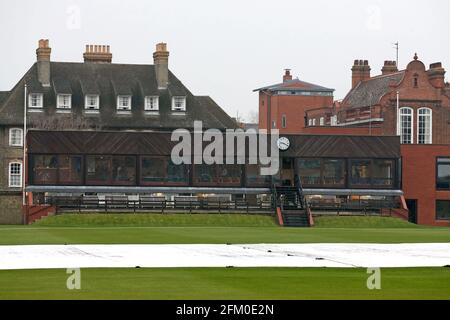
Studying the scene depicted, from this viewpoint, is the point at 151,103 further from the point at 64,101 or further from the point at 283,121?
the point at 283,121

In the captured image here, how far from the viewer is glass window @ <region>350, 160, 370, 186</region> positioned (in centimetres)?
9756

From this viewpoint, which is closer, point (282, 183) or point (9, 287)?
point (9, 287)

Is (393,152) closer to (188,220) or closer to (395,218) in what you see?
(395,218)

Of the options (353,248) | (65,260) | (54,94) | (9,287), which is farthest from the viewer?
(54,94)

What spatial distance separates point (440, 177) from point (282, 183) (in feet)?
47.5

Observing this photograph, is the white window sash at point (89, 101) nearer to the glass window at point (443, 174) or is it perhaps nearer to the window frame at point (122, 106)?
the window frame at point (122, 106)

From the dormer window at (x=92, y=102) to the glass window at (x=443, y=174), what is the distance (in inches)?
1274

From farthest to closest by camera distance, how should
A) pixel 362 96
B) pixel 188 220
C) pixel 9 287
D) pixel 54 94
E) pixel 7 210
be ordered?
1. pixel 362 96
2. pixel 54 94
3. pixel 7 210
4. pixel 188 220
5. pixel 9 287

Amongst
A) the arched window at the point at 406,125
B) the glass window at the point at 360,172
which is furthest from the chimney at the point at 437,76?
the glass window at the point at 360,172

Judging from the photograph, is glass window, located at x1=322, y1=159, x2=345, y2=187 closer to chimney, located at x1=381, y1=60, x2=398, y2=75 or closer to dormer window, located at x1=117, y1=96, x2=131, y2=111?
dormer window, located at x1=117, y1=96, x2=131, y2=111

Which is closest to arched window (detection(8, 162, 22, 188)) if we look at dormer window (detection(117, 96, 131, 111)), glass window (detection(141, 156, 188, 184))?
dormer window (detection(117, 96, 131, 111))

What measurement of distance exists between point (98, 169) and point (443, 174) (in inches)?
1180

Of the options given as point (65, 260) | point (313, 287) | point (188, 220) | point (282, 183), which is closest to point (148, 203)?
point (188, 220)

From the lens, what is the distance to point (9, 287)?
30.0 meters
